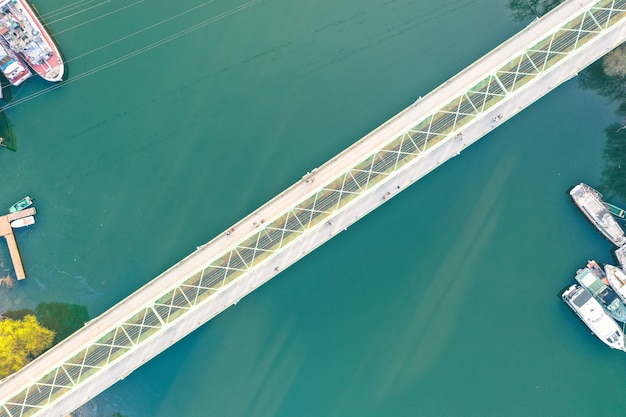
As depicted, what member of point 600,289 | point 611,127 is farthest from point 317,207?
point 611,127

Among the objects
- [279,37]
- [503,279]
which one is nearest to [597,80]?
[503,279]

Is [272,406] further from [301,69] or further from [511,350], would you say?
[301,69]

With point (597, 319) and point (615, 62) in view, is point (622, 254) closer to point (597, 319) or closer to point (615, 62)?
point (597, 319)

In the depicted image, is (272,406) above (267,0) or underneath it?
underneath

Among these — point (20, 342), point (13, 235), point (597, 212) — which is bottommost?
point (597, 212)

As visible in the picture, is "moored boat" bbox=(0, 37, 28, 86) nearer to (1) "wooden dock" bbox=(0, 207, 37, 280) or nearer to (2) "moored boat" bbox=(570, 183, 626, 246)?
(1) "wooden dock" bbox=(0, 207, 37, 280)

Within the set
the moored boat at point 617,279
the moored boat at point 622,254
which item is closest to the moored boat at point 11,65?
the moored boat at point 617,279

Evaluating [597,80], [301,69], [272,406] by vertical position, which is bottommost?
[272,406]
